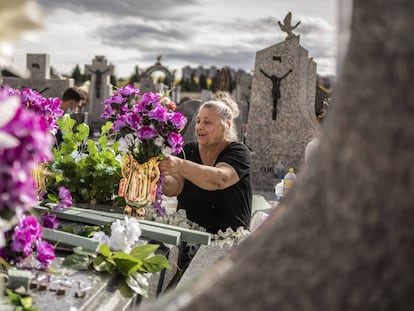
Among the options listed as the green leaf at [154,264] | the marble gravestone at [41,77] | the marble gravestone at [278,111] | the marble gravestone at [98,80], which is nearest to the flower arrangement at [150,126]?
the green leaf at [154,264]

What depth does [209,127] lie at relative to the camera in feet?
13.3

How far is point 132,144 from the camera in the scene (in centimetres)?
332

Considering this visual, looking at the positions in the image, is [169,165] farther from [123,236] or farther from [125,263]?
[125,263]

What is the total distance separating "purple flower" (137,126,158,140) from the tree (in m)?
2.31

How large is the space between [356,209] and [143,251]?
1680 millimetres

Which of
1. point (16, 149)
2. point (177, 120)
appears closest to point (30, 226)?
point (16, 149)

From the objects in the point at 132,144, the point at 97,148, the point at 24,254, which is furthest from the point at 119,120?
the point at 24,254

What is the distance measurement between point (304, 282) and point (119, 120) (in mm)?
2488

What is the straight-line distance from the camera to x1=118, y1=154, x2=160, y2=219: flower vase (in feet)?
10.9

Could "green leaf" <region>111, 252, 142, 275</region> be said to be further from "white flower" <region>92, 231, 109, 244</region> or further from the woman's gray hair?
the woman's gray hair

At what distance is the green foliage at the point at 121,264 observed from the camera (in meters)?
2.27

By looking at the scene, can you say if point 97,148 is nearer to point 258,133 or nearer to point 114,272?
point 114,272

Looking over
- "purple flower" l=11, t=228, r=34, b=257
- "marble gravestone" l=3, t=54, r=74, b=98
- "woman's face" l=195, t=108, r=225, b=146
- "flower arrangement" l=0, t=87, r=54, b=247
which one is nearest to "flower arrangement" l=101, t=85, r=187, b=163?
"woman's face" l=195, t=108, r=225, b=146

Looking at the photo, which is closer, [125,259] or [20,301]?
[20,301]
